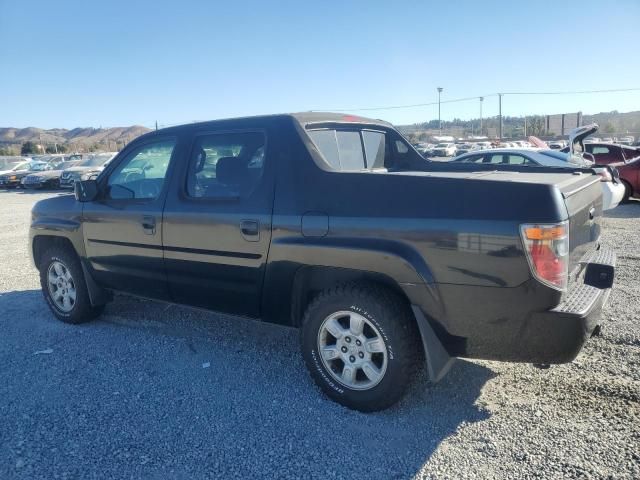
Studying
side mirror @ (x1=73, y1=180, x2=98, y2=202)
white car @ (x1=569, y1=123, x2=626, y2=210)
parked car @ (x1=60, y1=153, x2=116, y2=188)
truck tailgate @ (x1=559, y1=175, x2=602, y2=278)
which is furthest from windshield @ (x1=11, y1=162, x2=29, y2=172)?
truck tailgate @ (x1=559, y1=175, x2=602, y2=278)

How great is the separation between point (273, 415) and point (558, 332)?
5.83ft

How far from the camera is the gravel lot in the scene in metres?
2.78

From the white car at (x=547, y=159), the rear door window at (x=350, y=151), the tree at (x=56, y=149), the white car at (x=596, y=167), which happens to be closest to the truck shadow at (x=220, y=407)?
the rear door window at (x=350, y=151)

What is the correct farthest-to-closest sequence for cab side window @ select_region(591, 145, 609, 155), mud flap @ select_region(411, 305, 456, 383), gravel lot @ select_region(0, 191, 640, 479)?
cab side window @ select_region(591, 145, 609, 155)
mud flap @ select_region(411, 305, 456, 383)
gravel lot @ select_region(0, 191, 640, 479)

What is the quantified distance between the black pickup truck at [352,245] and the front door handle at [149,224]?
0.01 meters

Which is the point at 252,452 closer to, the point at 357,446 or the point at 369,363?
the point at 357,446

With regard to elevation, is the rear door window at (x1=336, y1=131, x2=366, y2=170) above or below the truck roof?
below

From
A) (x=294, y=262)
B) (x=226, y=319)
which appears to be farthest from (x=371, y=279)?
(x=226, y=319)

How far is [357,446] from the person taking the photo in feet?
9.68

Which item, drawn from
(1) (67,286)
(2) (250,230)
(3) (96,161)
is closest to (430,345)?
(2) (250,230)

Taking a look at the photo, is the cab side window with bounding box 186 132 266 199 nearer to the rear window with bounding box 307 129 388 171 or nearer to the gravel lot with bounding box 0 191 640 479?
the rear window with bounding box 307 129 388 171

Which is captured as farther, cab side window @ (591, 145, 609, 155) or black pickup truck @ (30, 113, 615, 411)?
cab side window @ (591, 145, 609, 155)

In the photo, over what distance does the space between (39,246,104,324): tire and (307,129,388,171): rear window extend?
2738mm

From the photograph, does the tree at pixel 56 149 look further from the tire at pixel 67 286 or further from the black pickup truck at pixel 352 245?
the black pickup truck at pixel 352 245
